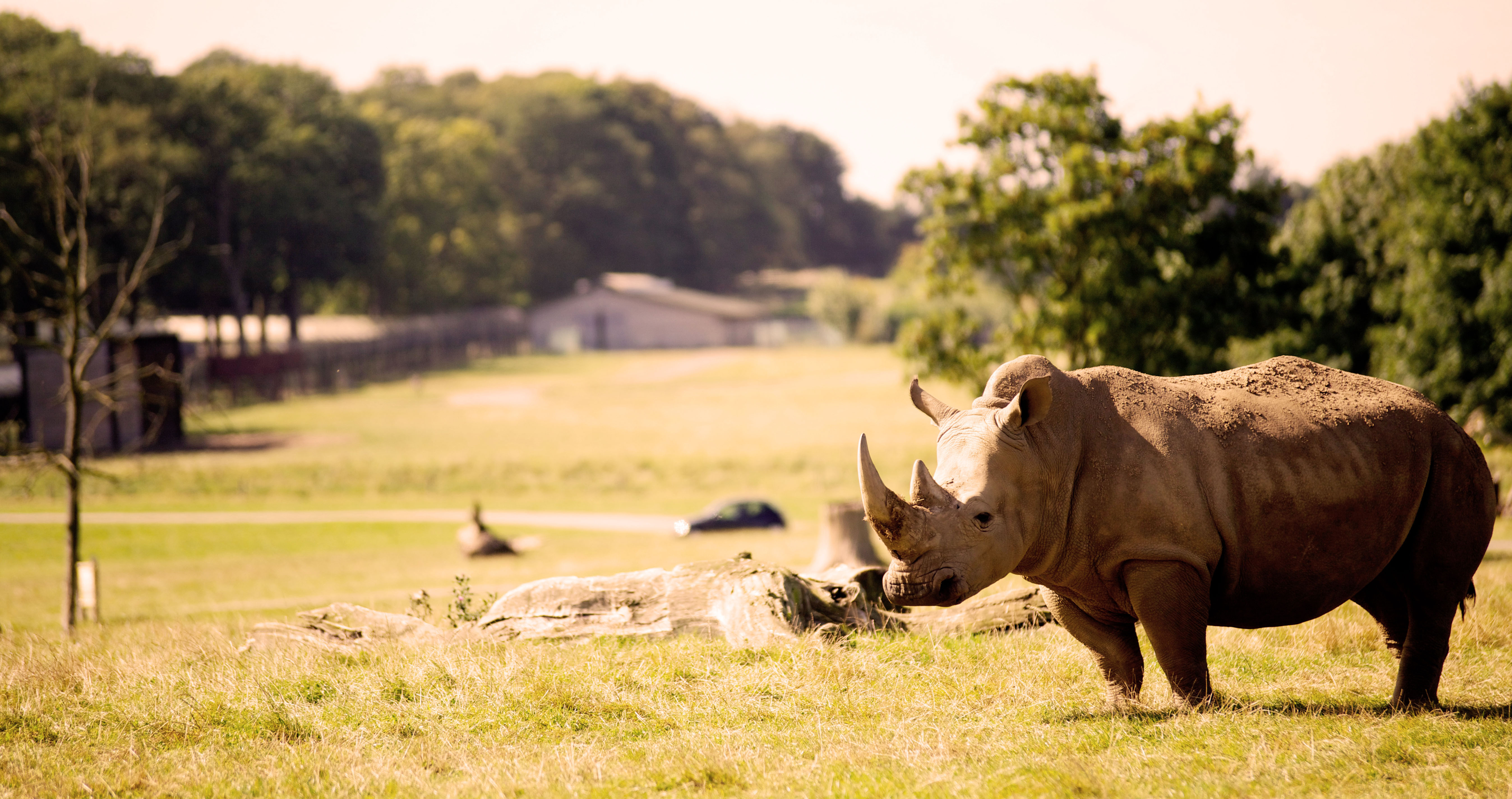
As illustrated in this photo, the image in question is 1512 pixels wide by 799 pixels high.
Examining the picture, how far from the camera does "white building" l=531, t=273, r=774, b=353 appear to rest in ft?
347

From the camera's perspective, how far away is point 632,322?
349 ft

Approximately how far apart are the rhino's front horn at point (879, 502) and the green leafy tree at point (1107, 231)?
655 inches

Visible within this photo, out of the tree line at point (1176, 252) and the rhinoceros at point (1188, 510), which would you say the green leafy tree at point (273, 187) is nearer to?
the tree line at point (1176, 252)

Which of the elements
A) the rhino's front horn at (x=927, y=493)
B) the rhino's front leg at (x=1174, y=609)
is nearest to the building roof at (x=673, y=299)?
the rhino's front leg at (x=1174, y=609)

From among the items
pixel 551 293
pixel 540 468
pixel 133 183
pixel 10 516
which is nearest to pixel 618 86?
pixel 551 293

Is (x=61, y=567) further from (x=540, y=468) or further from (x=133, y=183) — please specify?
(x=133, y=183)

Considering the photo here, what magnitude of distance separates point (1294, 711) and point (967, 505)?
2488 mm

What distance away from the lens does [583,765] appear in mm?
6551

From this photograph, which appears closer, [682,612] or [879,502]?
[879,502]

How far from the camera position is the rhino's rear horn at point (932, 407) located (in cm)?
768

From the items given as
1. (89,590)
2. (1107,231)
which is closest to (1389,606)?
(1107,231)

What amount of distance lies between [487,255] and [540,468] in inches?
2542

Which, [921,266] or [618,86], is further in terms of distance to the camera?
[618,86]

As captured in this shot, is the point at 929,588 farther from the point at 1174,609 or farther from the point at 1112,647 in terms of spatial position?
the point at 1112,647
